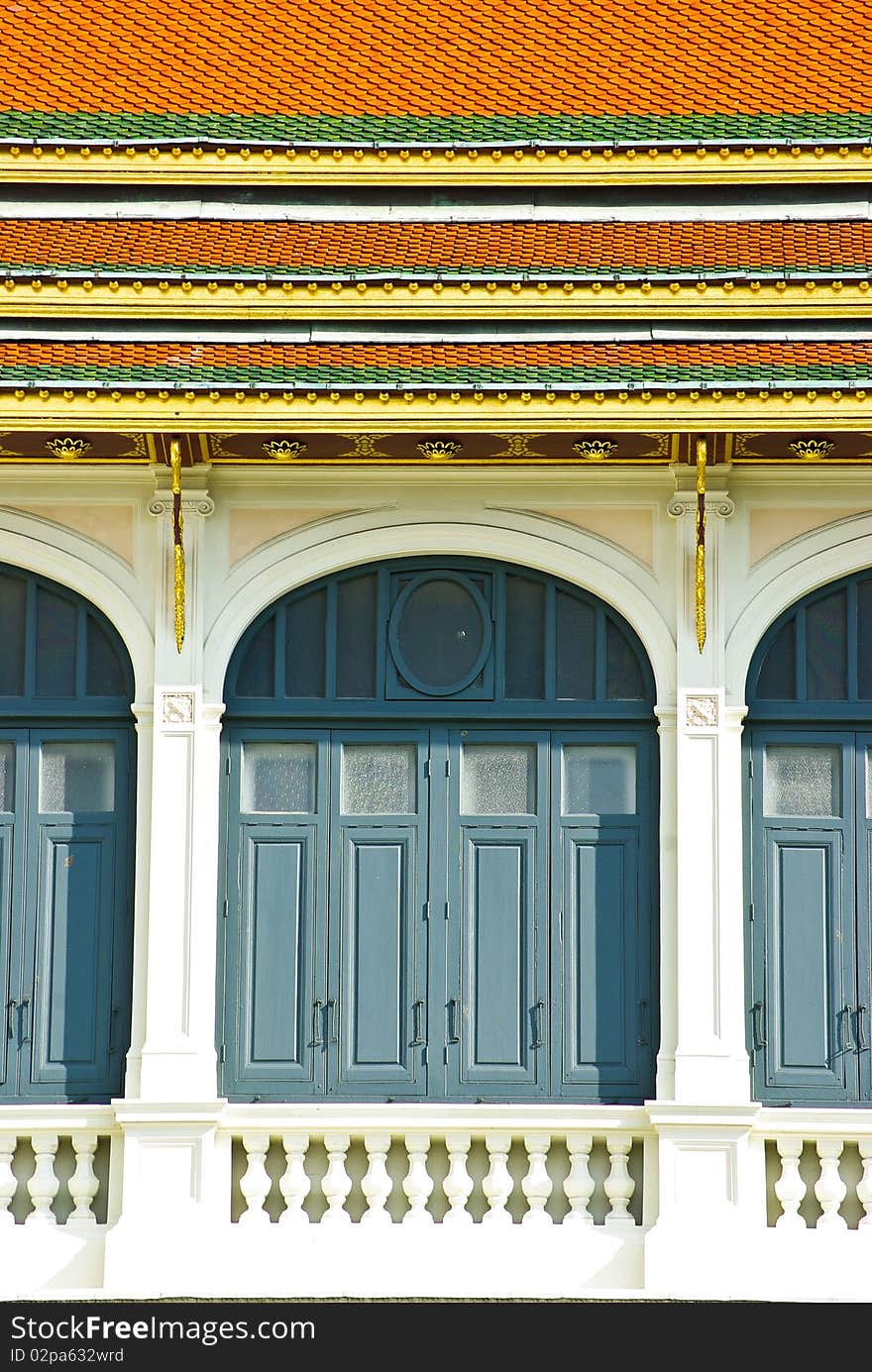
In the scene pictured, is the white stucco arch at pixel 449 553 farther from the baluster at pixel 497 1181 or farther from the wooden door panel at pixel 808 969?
the baluster at pixel 497 1181

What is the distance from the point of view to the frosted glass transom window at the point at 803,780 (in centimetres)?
1332

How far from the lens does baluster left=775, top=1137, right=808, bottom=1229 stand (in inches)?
498

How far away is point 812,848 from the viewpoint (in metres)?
13.2

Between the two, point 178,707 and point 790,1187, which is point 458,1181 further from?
point 178,707

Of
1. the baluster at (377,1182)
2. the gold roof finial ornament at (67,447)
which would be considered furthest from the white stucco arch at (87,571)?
the baluster at (377,1182)

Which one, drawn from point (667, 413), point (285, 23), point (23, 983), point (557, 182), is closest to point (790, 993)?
point (667, 413)

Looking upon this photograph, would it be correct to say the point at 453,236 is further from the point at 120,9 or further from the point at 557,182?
the point at 120,9

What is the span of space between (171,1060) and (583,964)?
2.61 meters

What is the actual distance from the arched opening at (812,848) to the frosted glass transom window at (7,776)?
4.67 meters

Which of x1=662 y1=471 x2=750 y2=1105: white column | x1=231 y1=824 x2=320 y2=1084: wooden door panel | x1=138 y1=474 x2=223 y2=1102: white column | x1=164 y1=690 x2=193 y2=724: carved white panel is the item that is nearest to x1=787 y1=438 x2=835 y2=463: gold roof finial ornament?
x1=662 y1=471 x2=750 y2=1105: white column

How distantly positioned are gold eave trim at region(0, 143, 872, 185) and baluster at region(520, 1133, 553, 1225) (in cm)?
636

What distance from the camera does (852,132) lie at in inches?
577

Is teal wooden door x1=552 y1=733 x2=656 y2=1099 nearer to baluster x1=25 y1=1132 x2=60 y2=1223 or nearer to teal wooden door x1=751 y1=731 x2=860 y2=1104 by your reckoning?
teal wooden door x1=751 y1=731 x2=860 y2=1104

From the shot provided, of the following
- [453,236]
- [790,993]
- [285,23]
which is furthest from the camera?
[285,23]
